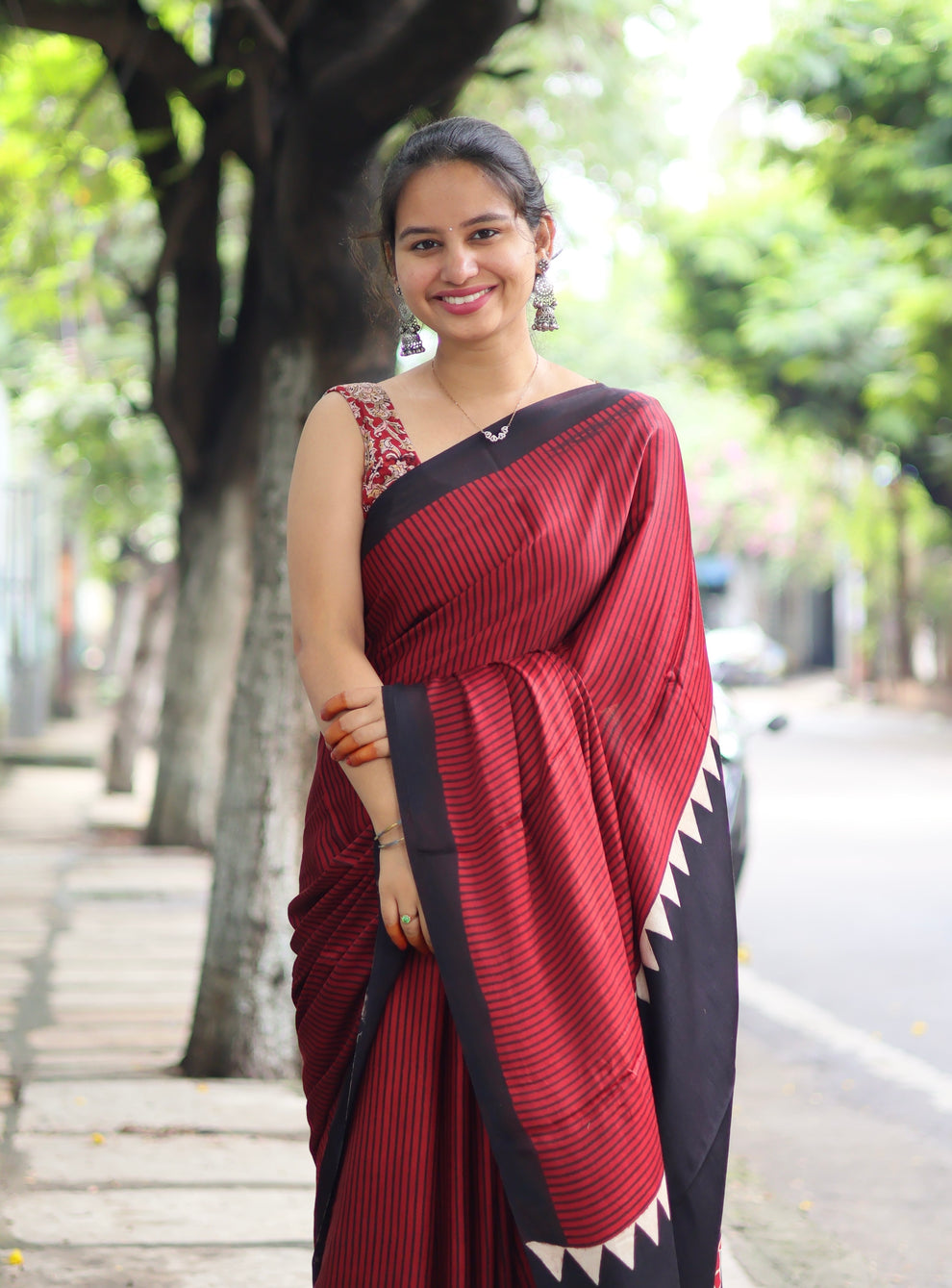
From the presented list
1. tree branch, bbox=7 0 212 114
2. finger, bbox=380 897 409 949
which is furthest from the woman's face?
tree branch, bbox=7 0 212 114

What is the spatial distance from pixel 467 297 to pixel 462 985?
956 millimetres

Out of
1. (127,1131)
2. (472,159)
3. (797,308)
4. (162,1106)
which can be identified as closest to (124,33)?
(162,1106)

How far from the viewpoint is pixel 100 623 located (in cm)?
8069

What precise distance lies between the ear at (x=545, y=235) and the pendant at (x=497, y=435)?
0.30 metres

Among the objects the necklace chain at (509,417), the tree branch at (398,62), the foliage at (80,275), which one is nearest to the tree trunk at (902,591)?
the foliage at (80,275)

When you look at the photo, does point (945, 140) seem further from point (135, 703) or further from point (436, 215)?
point (436, 215)

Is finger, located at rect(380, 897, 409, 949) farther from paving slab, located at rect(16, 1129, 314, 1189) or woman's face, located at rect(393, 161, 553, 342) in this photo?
paving slab, located at rect(16, 1129, 314, 1189)

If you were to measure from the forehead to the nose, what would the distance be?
30 millimetres

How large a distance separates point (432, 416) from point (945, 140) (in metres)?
13.5

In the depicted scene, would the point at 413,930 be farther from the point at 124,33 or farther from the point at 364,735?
the point at 124,33

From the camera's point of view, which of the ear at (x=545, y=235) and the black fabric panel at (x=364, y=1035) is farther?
the ear at (x=545, y=235)

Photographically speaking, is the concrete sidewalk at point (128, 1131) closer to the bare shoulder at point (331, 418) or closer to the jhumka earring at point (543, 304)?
the bare shoulder at point (331, 418)

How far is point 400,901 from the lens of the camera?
2.09 metres

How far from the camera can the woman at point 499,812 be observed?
205cm
